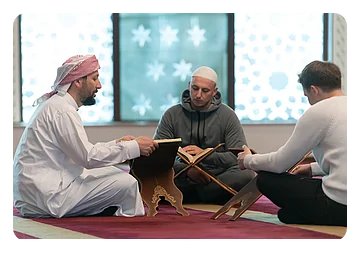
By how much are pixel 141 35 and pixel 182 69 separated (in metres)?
0.81

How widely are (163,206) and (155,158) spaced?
0.75 metres

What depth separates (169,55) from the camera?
34.6ft

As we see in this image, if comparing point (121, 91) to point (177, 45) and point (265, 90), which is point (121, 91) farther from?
point (265, 90)

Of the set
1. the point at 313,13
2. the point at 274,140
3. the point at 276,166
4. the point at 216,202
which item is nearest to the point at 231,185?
the point at 216,202

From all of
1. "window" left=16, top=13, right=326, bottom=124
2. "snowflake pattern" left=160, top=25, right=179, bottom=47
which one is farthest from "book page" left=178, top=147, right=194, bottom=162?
"snowflake pattern" left=160, top=25, right=179, bottom=47

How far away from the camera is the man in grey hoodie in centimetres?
588

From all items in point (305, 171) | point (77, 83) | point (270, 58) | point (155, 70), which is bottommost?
point (305, 171)

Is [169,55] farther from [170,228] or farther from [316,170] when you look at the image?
[170,228]

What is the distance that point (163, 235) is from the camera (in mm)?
4207

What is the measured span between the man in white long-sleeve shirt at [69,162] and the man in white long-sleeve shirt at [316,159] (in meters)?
0.93

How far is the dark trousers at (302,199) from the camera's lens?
436cm

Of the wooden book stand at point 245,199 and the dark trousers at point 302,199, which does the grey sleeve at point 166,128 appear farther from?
the dark trousers at point 302,199

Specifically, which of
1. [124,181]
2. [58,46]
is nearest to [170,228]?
[124,181]

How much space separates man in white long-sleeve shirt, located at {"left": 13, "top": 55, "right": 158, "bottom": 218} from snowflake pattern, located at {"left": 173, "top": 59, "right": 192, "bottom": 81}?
5501 mm
